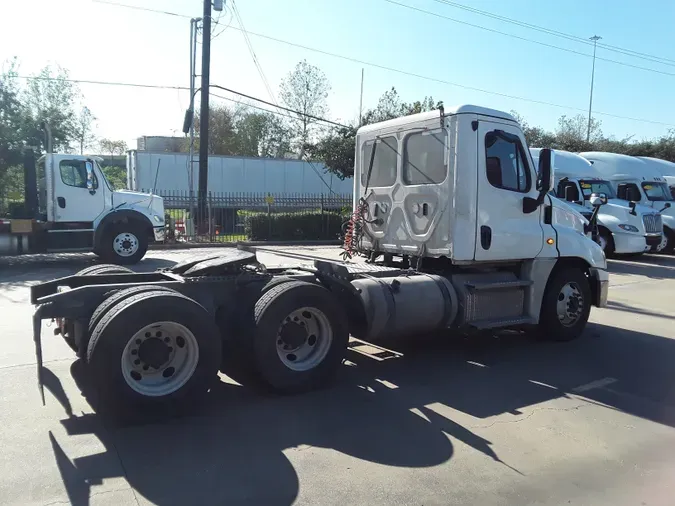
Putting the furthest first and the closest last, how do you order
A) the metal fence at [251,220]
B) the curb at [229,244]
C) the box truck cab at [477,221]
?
the metal fence at [251,220]
the curb at [229,244]
the box truck cab at [477,221]

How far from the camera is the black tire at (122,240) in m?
14.4

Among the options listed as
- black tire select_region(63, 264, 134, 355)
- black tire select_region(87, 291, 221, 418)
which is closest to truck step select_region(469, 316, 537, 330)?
black tire select_region(87, 291, 221, 418)

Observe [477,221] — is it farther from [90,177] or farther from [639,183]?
[639,183]

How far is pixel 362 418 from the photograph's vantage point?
193 inches

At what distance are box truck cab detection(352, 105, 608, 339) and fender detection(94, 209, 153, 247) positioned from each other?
8.53 metres

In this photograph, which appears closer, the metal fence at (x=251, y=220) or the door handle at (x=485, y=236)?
the door handle at (x=485, y=236)

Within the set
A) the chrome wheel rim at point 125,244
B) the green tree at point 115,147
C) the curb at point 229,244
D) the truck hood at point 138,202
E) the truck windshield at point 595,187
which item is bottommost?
the curb at point 229,244

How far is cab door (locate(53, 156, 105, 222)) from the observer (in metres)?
14.3

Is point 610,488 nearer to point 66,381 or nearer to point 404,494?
point 404,494

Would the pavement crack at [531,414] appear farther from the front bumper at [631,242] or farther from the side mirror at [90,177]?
the front bumper at [631,242]

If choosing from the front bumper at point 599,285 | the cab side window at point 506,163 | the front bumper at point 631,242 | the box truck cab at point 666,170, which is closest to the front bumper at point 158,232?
the cab side window at point 506,163

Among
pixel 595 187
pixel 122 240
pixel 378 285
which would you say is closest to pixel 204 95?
pixel 122 240

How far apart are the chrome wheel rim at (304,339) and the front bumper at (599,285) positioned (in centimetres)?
453

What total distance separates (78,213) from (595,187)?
→ 16042 mm
